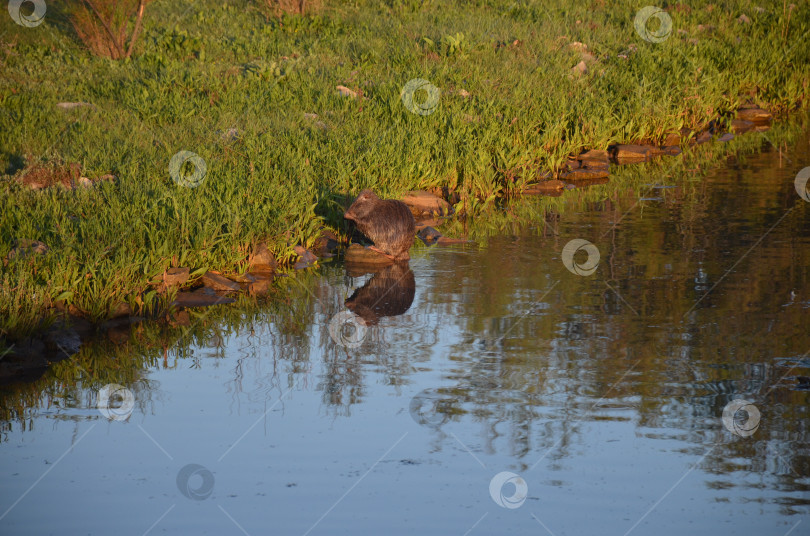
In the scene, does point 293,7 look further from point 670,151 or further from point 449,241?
point 449,241

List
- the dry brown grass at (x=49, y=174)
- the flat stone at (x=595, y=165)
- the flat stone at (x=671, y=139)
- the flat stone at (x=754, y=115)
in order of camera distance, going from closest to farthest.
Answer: the dry brown grass at (x=49, y=174) → the flat stone at (x=595, y=165) → the flat stone at (x=671, y=139) → the flat stone at (x=754, y=115)

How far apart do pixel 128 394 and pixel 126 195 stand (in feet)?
11.0

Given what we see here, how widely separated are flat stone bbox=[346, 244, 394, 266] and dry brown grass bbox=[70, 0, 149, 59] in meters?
7.96

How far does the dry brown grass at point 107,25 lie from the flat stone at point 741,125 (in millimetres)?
9230

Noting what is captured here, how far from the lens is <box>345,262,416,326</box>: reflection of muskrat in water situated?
7.84m

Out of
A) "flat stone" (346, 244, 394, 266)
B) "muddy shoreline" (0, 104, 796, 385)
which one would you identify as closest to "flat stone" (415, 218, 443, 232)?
"muddy shoreline" (0, 104, 796, 385)

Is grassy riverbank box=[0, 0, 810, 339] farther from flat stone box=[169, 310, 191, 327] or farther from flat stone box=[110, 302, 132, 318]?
flat stone box=[169, 310, 191, 327]

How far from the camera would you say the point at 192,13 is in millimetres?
19266

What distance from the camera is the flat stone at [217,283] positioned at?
27.6ft

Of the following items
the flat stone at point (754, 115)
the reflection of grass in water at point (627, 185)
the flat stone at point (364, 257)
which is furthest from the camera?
the flat stone at point (754, 115)

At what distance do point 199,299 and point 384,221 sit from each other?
1.83 metres

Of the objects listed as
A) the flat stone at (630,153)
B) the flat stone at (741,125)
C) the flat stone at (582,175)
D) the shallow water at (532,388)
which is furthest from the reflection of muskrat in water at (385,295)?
the flat stone at (741,125)

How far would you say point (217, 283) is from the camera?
8.41 meters

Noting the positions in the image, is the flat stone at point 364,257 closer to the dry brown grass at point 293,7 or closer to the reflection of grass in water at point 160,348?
the reflection of grass in water at point 160,348
